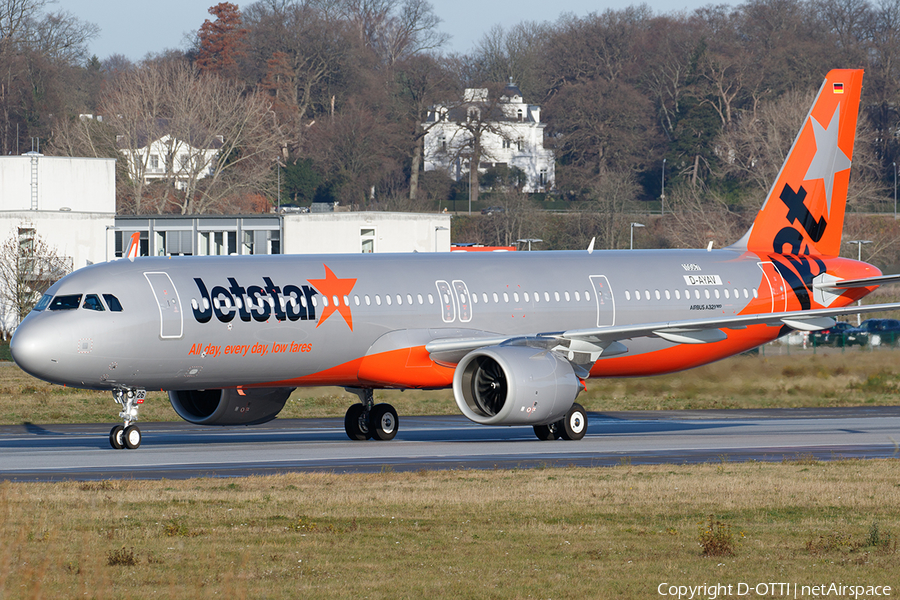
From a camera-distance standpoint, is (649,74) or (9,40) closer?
Result: (9,40)

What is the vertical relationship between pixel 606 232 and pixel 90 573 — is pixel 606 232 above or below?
above

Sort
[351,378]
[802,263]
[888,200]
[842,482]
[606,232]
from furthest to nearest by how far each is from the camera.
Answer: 1. [888,200]
2. [606,232]
3. [802,263]
4. [351,378]
5. [842,482]

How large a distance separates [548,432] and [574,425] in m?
0.66

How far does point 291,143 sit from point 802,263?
368ft

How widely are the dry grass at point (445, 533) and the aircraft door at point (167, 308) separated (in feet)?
18.2

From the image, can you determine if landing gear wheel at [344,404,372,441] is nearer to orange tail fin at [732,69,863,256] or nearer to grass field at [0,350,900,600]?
grass field at [0,350,900,600]

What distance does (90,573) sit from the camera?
13859mm

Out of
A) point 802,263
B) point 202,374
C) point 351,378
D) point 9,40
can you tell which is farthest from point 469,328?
point 9,40

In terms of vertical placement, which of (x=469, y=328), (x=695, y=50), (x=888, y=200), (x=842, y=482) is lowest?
(x=842, y=482)

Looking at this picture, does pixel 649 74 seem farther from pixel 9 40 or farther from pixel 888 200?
pixel 9 40

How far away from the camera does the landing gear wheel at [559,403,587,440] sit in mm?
30469

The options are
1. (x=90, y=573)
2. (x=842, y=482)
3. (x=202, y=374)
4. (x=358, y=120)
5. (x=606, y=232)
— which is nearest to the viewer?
(x=90, y=573)

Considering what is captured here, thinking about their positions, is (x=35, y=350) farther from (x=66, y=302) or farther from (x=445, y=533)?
(x=445, y=533)

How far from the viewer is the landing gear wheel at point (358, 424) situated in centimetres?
3086
